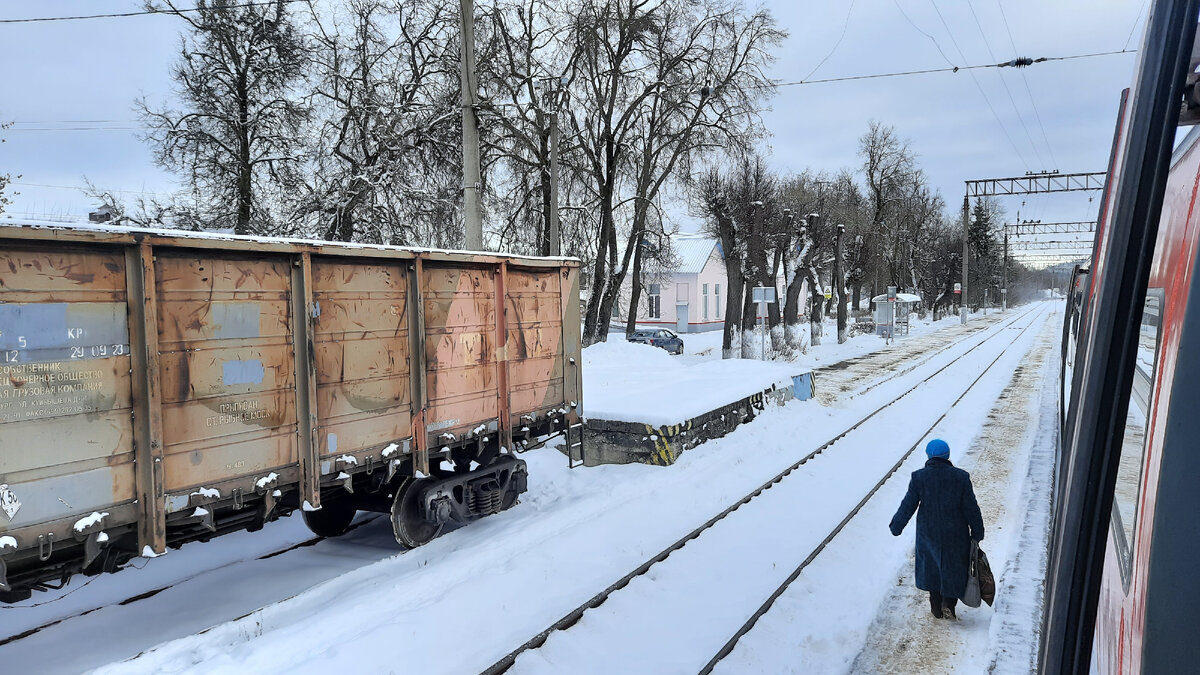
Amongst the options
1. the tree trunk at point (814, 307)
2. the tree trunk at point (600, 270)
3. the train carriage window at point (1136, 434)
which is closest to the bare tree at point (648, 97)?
the tree trunk at point (600, 270)

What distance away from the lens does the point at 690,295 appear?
5122cm

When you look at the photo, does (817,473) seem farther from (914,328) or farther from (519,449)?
(914,328)

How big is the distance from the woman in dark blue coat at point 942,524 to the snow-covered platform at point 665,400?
5724 mm

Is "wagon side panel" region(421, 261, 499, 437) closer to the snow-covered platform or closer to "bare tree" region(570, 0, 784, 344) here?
the snow-covered platform

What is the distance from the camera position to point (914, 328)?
55031 mm

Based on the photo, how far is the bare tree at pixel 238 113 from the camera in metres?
19.5

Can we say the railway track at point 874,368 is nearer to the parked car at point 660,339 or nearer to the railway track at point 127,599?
the parked car at point 660,339

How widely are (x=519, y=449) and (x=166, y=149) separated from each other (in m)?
15.0

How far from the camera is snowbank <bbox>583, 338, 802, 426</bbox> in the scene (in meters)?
12.8

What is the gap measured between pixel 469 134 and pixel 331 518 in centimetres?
833

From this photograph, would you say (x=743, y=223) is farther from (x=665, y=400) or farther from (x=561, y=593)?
(x=561, y=593)

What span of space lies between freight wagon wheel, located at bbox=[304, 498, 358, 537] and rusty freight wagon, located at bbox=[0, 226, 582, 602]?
0.08 feet

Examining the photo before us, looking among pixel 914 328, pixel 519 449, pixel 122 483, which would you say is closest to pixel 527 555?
pixel 519 449

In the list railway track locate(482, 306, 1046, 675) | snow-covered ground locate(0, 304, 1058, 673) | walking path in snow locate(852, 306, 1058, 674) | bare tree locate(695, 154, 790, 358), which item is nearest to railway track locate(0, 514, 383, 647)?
snow-covered ground locate(0, 304, 1058, 673)
